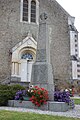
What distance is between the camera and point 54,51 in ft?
67.8

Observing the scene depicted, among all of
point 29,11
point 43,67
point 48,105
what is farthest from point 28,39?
point 48,105

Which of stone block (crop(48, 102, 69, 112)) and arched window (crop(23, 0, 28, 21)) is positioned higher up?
arched window (crop(23, 0, 28, 21))

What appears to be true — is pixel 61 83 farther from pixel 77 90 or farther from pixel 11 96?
pixel 11 96

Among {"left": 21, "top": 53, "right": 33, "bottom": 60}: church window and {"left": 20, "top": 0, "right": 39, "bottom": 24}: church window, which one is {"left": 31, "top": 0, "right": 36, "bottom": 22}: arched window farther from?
{"left": 21, "top": 53, "right": 33, "bottom": 60}: church window

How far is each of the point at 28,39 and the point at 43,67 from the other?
38.6 feet

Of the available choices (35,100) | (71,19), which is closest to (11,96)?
(35,100)

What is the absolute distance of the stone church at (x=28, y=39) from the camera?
63.1ft

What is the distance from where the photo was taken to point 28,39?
19828 mm

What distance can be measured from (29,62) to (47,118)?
1496 cm

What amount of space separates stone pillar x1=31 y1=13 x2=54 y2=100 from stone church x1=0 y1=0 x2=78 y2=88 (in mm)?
9791

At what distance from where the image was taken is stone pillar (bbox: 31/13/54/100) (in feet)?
26.8

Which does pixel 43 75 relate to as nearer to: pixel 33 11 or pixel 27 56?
pixel 27 56

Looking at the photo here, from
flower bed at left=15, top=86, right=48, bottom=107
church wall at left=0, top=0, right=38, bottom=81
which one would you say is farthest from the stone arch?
flower bed at left=15, top=86, right=48, bottom=107

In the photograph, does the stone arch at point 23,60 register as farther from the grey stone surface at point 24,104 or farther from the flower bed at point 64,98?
the flower bed at point 64,98
